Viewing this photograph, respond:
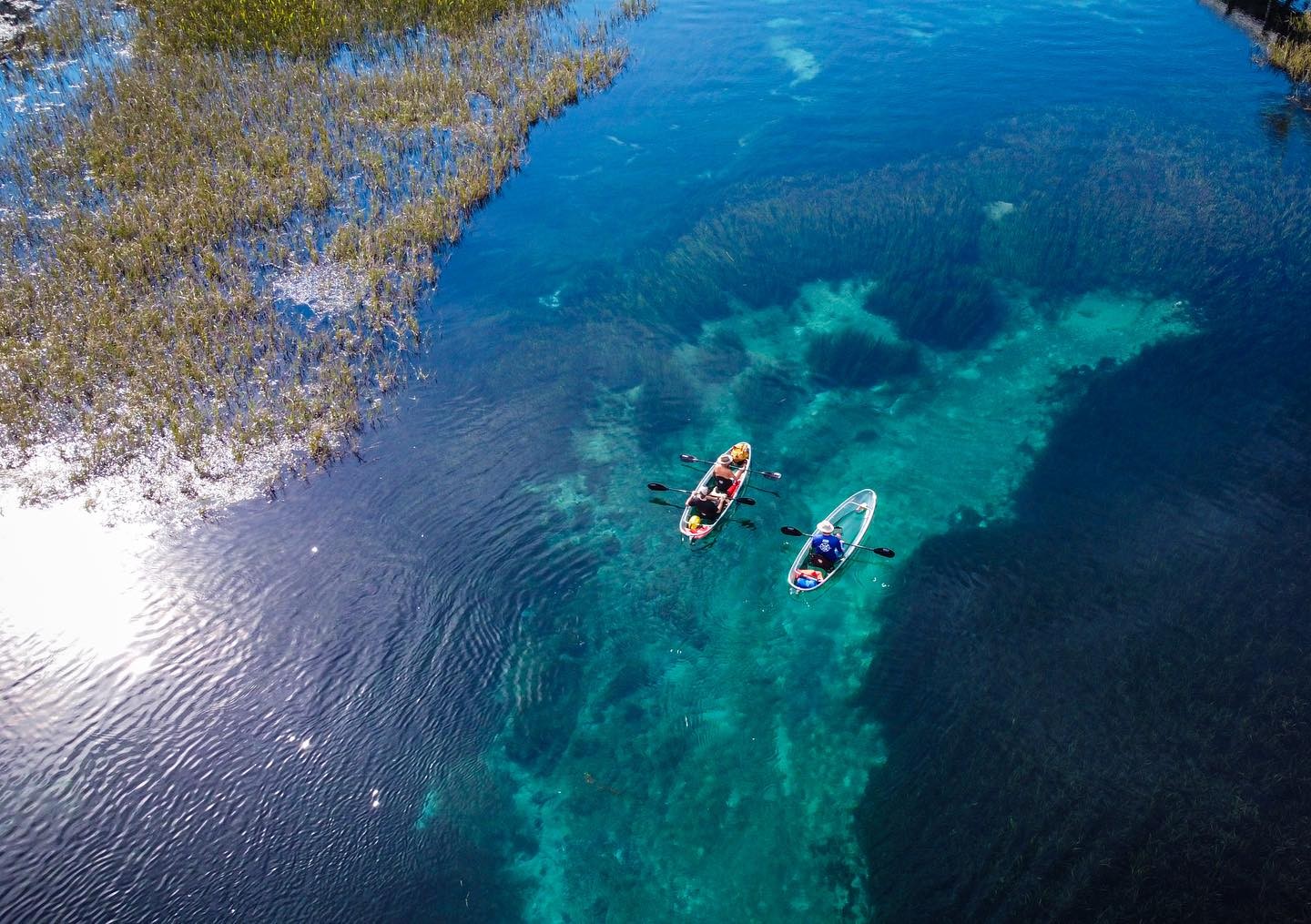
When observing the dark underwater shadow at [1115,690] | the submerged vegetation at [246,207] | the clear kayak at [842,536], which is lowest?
the dark underwater shadow at [1115,690]

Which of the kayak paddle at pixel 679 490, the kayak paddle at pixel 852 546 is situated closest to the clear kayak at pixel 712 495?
the kayak paddle at pixel 679 490

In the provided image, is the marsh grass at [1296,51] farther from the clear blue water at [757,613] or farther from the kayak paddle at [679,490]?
the kayak paddle at [679,490]

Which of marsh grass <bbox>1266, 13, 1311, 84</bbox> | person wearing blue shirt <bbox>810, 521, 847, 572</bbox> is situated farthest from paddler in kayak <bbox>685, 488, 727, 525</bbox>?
marsh grass <bbox>1266, 13, 1311, 84</bbox>

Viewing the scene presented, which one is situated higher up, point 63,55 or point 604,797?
point 63,55

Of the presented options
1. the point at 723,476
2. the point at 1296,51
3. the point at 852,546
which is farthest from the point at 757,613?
the point at 1296,51

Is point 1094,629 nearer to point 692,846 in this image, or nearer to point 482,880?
point 692,846

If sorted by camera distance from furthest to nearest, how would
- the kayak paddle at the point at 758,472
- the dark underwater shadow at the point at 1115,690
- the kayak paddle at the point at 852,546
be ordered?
the kayak paddle at the point at 758,472, the kayak paddle at the point at 852,546, the dark underwater shadow at the point at 1115,690

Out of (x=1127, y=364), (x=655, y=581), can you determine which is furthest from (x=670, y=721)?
(x=1127, y=364)
